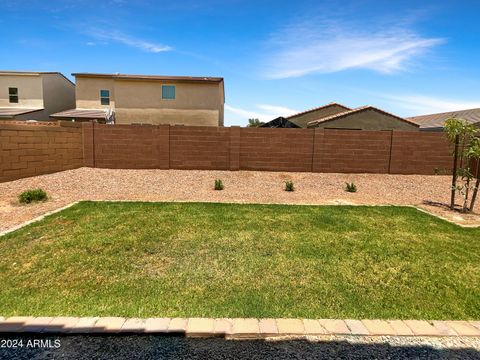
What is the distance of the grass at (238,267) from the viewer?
3.74m

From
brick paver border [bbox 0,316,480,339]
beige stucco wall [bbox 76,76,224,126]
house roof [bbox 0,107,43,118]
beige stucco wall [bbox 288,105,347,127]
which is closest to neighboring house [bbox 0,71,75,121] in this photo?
house roof [bbox 0,107,43,118]

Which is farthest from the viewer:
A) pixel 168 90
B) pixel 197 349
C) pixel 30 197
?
pixel 168 90

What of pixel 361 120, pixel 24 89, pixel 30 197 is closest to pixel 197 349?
pixel 30 197

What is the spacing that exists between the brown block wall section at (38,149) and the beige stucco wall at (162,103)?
37.3 ft

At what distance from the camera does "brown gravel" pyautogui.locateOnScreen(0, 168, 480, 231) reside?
925 centimetres

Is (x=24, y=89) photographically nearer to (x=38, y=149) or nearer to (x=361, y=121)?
(x=38, y=149)

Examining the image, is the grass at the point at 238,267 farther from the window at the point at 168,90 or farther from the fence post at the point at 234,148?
the window at the point at 168,90

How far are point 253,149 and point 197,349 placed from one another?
40.7ft

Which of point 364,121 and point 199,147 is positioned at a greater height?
point 364,121

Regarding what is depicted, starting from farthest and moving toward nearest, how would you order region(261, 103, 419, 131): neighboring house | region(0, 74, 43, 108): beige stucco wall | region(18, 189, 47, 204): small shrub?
1. region(0, 74, 43, 108): beige stucco wall
2. region(261, 103, 419, 131): neighboring house
3. region(18, 189, 47, 204): small shrub

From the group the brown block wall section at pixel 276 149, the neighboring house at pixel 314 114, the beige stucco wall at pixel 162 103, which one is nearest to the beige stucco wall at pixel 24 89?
the beige stucco wall at pixel 162 103

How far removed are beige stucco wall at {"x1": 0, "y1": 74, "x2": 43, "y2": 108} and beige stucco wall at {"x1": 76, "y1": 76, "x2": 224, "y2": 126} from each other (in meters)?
3.65

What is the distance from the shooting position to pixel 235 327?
130 inches

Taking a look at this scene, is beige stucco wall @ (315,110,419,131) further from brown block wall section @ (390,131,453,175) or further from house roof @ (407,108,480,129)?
brown block wall section @ (390,131,453,175)
